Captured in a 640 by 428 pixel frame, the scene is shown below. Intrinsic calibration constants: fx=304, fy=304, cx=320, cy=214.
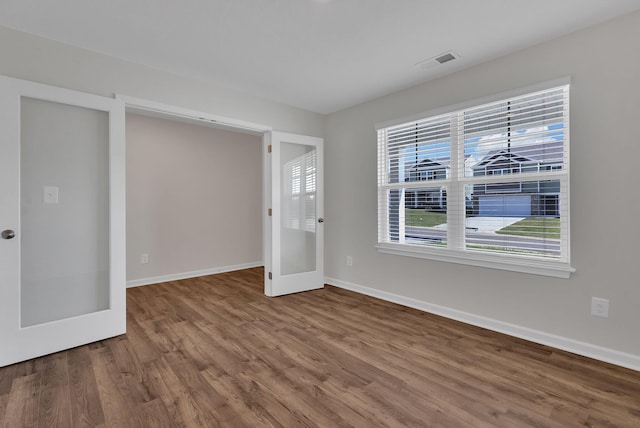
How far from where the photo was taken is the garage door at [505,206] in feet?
8.58

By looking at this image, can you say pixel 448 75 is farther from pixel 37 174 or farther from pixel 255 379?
pixel 37 174

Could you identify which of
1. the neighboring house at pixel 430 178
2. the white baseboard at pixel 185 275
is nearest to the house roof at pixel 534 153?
the neighboring house at pixel 430 178

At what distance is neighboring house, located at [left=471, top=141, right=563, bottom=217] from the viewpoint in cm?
248

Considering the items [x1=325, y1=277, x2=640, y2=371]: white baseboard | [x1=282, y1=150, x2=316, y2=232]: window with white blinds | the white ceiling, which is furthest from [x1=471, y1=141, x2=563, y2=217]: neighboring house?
[x1=282, y1=150, x2=316, y2=232]: window with white blinds

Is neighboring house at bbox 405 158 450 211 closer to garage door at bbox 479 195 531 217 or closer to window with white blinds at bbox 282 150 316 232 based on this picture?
garage door at bbox 479 195 531 217

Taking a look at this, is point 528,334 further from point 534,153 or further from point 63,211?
point 63,211

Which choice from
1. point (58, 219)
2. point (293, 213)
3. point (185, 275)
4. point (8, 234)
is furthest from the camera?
point (185, 275)

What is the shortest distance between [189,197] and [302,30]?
3435 millimetres

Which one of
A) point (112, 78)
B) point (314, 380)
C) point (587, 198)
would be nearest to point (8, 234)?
point (112, 78)

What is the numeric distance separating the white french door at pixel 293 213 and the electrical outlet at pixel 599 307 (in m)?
A: 2.82

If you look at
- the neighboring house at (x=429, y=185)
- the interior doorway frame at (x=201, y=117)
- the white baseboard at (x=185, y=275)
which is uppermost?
the interior doorway frame at (x=201, y=117)

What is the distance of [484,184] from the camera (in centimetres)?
287

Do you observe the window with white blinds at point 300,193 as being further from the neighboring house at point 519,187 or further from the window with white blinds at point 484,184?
the neighboring house at point 519,187

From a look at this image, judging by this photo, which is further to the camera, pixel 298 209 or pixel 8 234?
pixel 298 209
